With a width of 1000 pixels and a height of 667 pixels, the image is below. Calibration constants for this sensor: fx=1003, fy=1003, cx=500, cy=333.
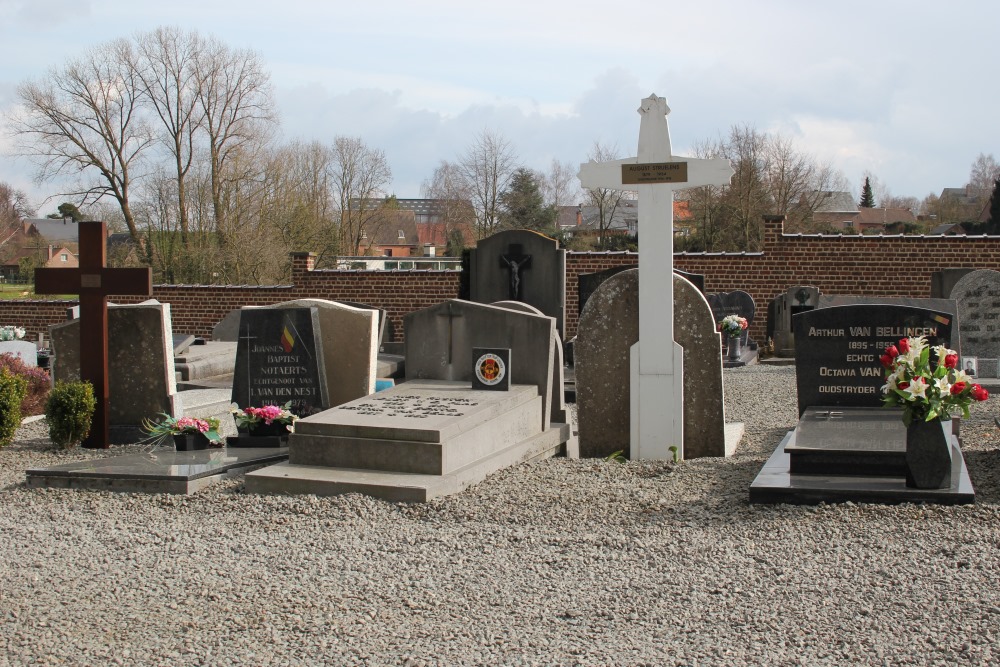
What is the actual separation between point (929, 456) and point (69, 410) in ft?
21.3

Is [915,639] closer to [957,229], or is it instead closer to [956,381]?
[956,381]

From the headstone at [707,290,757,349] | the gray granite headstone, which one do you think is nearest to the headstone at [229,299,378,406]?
the gray granite headstone

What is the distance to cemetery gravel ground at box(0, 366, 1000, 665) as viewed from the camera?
3709mm

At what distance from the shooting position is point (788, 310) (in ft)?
55.8

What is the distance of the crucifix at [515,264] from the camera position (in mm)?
13570

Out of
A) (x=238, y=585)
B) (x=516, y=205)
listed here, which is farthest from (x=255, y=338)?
(x=516, y=205)

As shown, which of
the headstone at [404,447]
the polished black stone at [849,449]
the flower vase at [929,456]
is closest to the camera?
the flower vase at [929,456]

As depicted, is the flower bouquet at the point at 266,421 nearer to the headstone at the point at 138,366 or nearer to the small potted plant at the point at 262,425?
the small potted plant at the point at 262,425

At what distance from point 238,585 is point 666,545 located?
80.4 inches

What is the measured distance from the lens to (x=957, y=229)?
40.8 metres

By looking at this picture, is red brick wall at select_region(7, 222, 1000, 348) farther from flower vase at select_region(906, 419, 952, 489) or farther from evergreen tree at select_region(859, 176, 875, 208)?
evergreen tree at select_region(859, 176, 875, 208)

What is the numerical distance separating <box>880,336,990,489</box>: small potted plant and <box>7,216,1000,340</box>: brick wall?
41.0 feet

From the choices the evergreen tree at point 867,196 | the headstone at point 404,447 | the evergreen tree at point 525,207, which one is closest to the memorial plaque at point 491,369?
the headstone at point 404,447

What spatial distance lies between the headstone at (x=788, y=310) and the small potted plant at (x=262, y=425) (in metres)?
10.8
